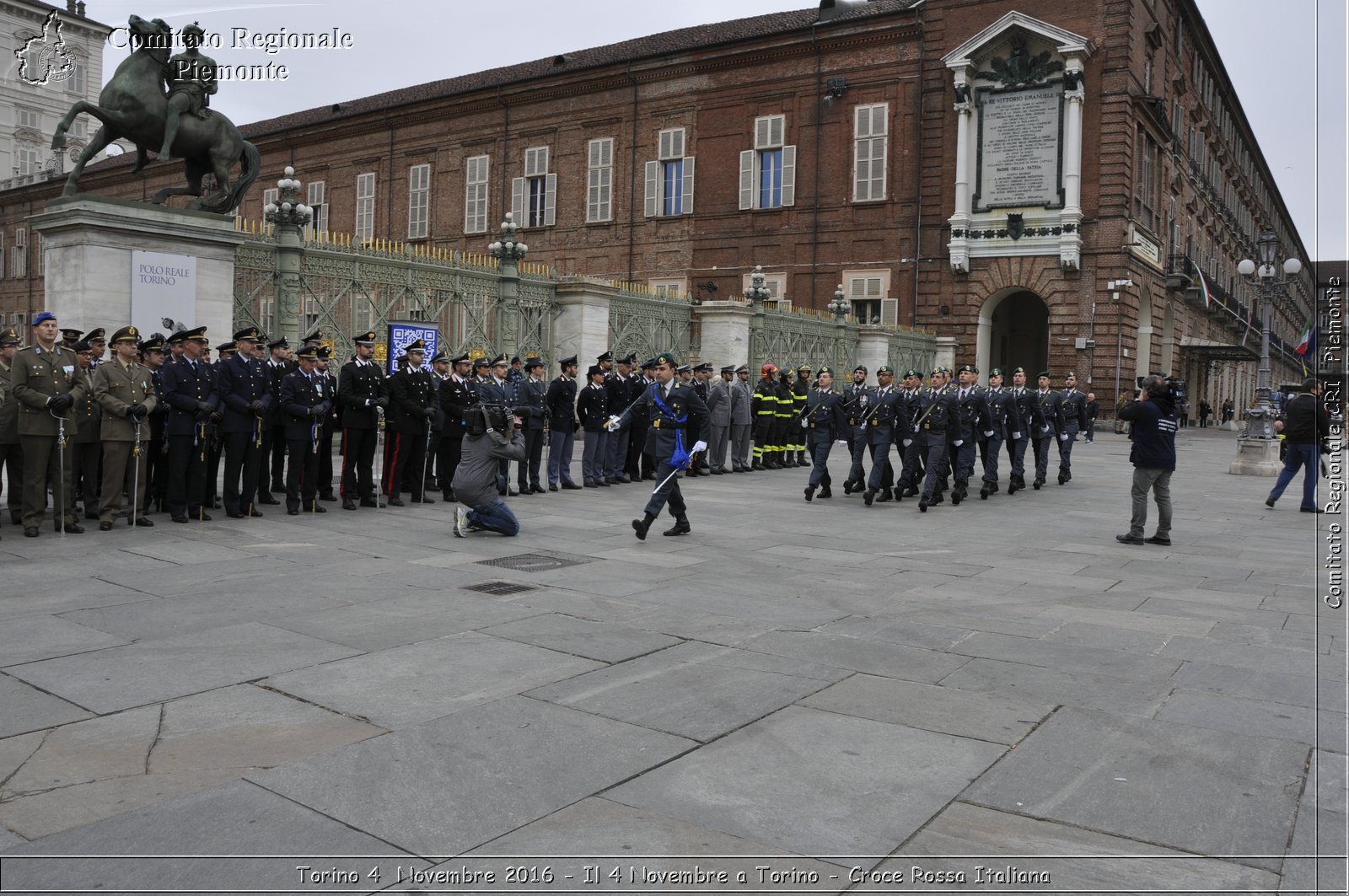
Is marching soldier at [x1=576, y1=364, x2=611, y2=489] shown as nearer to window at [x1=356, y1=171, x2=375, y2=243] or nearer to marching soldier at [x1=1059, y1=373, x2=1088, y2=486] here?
marching soldier at [x1=1059, y1=373, x2=1088, y2=486]

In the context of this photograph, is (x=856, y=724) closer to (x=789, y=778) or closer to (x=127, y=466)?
(x=789, y=778)

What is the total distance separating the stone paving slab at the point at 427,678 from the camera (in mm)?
5057

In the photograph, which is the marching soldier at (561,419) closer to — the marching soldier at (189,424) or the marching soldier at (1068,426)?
the marching soldier at (189,424)

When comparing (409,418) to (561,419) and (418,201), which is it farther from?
(418,201)

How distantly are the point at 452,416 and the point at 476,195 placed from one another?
33092 millimetres

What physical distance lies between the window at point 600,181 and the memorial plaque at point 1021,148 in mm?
14176

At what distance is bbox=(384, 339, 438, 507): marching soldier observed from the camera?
42.2ft

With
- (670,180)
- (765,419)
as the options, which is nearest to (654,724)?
(765,419)

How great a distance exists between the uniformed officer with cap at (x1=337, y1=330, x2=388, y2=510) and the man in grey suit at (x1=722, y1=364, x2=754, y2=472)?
26.7 feet

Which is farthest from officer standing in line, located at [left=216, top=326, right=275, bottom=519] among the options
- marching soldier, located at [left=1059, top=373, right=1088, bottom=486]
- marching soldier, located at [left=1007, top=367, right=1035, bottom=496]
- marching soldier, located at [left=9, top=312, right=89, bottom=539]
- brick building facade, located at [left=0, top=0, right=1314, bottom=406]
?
brick building facade, located at [left=0, top=0, right=1314, bottom=406]

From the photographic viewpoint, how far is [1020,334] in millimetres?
40656

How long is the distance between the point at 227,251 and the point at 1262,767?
41.7 feet

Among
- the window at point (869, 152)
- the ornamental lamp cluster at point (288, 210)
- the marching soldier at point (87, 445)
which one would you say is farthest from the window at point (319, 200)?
the marching soldier at point (87, 445)

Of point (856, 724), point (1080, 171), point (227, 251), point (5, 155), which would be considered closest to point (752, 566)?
point (856, 724)
